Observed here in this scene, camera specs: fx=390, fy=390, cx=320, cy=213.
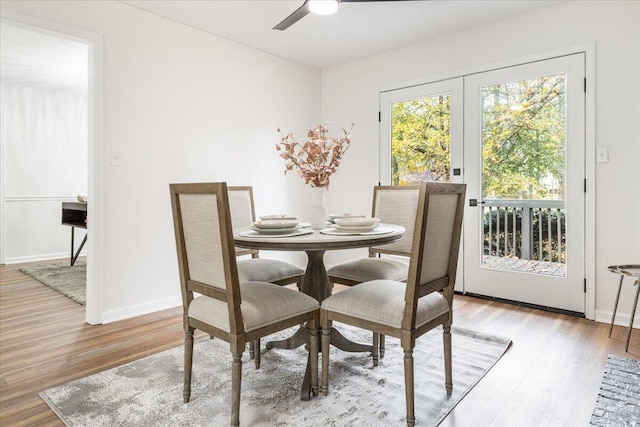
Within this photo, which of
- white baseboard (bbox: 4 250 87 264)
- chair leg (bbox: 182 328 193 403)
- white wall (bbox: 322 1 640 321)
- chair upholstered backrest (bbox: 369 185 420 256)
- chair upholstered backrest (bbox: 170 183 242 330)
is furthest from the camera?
white baseboard (bbox: 4 250 87 264)

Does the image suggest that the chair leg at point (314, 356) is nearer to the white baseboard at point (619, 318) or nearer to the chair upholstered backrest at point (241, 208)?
the chair upholstered backrest at point (241, 208)

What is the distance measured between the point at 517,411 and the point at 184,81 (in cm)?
337

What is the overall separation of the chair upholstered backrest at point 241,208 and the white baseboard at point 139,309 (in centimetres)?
97

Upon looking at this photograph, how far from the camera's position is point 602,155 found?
2.91 metres

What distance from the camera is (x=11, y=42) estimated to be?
Answer: 3.81 meters

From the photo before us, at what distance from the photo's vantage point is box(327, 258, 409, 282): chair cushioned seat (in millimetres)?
2357

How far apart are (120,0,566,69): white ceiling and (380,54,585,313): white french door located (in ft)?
1.59

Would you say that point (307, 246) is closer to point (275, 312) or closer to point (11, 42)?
point (275, 312)

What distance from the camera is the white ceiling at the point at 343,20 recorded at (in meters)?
3.06

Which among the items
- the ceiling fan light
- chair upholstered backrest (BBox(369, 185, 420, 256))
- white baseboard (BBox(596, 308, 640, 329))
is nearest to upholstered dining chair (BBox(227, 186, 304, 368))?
chair upholstered backrest (BBox(369, 185, 420, 256))

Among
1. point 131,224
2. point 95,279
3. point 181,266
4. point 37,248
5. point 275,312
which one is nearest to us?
point 275,312

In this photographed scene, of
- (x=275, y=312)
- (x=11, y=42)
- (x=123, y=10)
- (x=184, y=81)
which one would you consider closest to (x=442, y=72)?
(x=184, y=81)

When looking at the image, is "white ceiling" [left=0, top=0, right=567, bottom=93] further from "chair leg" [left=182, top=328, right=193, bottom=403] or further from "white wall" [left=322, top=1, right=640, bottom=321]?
"chair leg" [left=182, top=328, right=193, bottom=403]

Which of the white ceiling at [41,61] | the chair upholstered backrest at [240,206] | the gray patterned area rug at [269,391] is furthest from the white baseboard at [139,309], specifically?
the white ceiling at [41,61]
